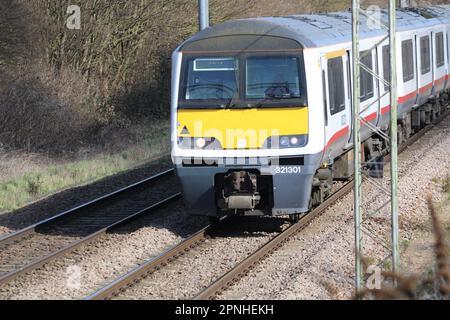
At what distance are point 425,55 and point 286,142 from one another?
33.1 feet

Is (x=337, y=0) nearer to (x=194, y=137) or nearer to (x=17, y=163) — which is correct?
(x=17, y=163)

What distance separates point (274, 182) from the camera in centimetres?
1216

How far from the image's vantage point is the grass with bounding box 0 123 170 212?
1714cm

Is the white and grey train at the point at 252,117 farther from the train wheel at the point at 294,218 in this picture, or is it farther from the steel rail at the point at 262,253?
the train wheel at the point at 294,218

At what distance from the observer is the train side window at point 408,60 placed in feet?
61.3

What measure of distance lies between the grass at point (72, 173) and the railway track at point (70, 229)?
161 cm

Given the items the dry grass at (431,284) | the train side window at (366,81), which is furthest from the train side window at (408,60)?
the dry grass at (431,284)

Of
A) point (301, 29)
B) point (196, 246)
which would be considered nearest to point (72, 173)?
point (196, 246)

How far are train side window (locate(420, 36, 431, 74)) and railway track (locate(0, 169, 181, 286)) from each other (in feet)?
24.3

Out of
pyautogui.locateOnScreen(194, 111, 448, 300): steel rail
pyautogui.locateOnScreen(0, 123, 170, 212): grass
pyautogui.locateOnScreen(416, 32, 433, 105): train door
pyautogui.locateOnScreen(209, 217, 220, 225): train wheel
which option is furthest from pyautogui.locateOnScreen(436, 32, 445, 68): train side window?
pyautogui.locateOnScreen(209, 217, 220, 225): train wheel
